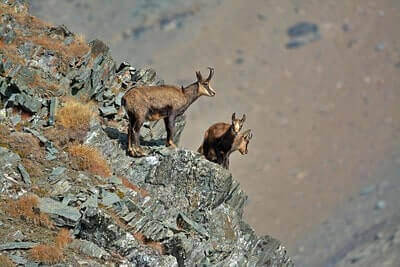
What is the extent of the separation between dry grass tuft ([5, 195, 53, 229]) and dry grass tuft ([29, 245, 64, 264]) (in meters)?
1.08

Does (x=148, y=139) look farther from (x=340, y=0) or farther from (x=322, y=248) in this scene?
(x=340, y=0)

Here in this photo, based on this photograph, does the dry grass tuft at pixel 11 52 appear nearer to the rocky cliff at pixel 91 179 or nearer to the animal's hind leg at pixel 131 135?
the rocky cliff at pixel 91 179

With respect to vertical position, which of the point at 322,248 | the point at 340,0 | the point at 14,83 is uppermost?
the point at 340,0

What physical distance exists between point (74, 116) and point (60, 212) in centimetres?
475

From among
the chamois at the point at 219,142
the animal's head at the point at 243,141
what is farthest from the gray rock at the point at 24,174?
the animal's head at the point at 243,141

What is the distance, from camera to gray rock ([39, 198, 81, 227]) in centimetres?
2028

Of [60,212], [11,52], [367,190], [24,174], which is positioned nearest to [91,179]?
[24,174]

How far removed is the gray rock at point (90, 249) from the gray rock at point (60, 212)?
55 cm

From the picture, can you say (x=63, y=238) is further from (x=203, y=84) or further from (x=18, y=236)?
(x=203, y=84)

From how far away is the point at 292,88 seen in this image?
11544 centimetres

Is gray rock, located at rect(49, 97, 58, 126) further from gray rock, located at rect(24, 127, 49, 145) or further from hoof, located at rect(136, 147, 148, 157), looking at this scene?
hoof, located at rect(136, 147, 148, 157)

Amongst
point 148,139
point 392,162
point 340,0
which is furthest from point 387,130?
point 148,139

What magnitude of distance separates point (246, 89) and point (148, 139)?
89.8 meters

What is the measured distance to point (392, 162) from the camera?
96.3 metres
